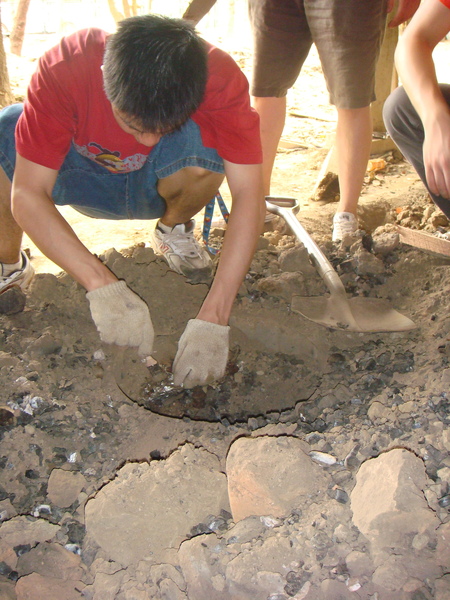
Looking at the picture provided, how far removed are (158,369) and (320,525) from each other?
3.17 ft

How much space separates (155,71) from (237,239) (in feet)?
2.06

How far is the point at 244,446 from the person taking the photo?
4.01 ft

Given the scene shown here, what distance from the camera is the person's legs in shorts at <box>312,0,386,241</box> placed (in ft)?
7.04

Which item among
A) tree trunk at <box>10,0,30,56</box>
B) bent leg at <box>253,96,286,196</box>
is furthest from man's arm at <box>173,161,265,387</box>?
tree trunk at <box>10,0,30,56</box>

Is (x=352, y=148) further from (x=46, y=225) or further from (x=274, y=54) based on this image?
(x=46, y=225)

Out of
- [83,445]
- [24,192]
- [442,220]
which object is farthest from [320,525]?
[442,220]

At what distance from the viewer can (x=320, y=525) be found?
3.47ft

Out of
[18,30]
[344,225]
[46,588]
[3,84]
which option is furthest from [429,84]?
[18,30]

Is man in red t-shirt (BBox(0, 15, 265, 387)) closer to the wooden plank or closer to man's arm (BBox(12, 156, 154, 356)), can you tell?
man's arm (BBox(12, 156, 154, 356))

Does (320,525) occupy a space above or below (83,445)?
above

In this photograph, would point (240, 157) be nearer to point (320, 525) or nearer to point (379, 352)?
point (379, 352)

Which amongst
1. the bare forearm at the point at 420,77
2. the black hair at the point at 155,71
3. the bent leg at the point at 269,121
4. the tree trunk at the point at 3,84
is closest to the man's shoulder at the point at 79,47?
the black hair at the point at 155,71

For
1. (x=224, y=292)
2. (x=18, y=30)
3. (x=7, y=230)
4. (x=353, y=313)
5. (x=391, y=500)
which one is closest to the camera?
(x=391, y=500)

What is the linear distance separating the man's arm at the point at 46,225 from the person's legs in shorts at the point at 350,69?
1282 mm
